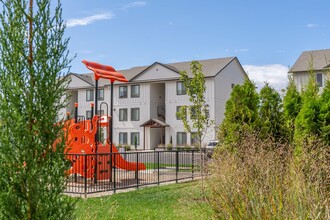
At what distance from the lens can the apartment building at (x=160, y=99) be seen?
3812 cm

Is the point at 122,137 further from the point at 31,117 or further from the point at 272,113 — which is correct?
the point at 31,117

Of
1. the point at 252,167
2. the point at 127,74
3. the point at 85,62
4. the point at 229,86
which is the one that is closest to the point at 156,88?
the point at 127,74

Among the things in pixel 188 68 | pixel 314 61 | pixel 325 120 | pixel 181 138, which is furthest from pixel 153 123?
pixel 325 120

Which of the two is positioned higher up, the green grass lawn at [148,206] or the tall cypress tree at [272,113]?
the tall cypress tree at [272,113]

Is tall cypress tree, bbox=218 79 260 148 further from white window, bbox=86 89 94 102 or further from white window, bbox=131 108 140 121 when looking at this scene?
white window, bbox=86 89 94 102

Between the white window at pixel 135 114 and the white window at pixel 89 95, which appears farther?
the white window at pixel 89 95

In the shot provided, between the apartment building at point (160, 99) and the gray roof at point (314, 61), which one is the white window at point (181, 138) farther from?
the gray roof at point (314, 61)

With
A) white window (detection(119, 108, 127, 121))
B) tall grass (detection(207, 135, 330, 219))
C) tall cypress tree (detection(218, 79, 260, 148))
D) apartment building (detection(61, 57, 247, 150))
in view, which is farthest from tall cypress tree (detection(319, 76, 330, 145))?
white window (detection(119, 108, 127, 121))

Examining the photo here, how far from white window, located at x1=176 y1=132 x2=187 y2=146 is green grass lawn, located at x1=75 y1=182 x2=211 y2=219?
2698 cm

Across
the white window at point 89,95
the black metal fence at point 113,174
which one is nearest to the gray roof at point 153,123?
the white window at point 89,95

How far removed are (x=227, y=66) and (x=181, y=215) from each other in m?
33.2

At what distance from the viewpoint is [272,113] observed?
1277 centimetres

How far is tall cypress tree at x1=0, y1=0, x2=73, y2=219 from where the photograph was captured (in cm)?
318

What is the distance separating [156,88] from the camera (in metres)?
41.6
